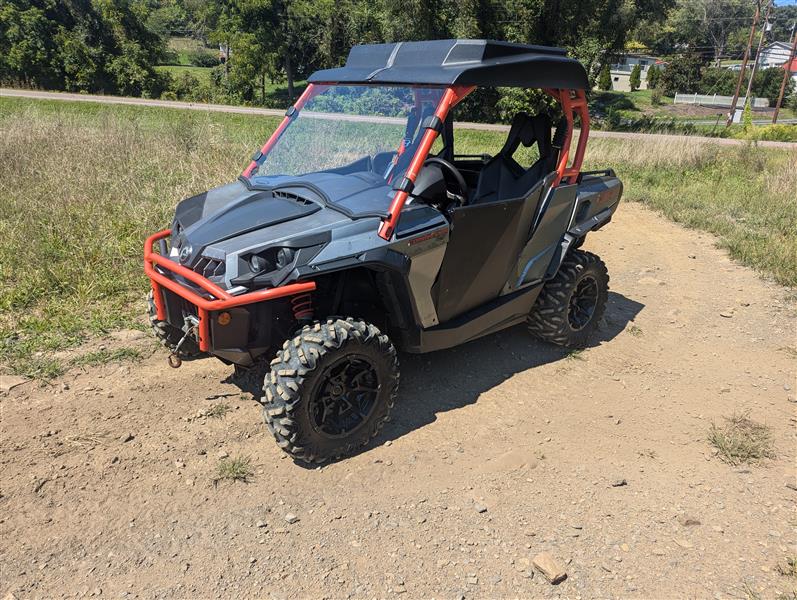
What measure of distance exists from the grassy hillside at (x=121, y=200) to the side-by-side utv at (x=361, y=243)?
5.27 feet

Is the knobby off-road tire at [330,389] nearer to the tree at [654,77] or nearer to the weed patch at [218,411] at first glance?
the weed patch at [218,411]

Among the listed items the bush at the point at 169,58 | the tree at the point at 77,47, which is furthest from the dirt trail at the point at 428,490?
the bush at the point at 169,58

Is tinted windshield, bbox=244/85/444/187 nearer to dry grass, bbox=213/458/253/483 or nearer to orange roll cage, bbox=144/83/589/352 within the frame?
orange roll cage, bbox=144/83/589/352

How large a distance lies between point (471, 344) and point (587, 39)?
23.1 meters

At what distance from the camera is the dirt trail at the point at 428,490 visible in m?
2.71

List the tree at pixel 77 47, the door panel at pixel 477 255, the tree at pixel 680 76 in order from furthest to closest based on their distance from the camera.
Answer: the tree at pixel 680 76, the tree at pixel 77 47, the door panel at pixel 477 255

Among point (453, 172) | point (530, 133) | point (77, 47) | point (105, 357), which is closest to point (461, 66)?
point (453, 172)

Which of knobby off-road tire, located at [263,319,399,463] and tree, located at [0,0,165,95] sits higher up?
tree, located at [0,0,165,95]

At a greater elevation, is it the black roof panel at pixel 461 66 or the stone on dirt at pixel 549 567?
the black roof panel at pixel 461 66

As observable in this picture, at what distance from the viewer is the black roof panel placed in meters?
3.45

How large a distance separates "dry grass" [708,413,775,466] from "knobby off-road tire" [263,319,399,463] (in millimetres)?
2074

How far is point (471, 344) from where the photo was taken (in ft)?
16.2

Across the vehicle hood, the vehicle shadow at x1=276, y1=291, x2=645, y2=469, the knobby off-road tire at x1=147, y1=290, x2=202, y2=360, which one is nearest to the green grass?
the knobby off-road tire at x1=147, y1=290, x2=202, y2=360

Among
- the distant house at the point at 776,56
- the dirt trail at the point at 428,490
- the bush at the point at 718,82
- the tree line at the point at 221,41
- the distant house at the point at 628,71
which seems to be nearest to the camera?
the dirt trail at the point at 428,490
